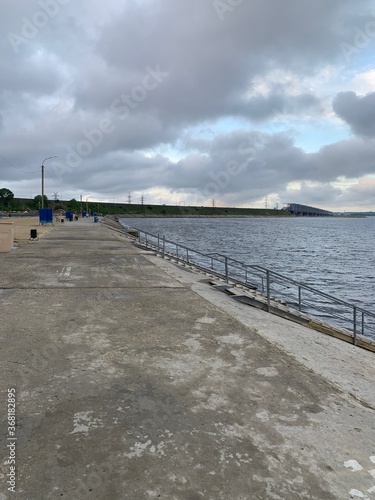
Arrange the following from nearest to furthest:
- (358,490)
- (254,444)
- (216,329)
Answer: (358,490) < (254,444) < (216,329)

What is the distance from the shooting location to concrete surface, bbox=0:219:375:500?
265 cm

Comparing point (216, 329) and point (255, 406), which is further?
point (216, 329)

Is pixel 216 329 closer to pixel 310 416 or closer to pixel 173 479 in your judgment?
pixel 310 416

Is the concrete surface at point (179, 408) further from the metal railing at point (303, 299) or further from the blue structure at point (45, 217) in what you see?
the blue structure at point (45, 217)

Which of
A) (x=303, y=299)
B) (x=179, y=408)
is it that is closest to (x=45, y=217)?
(x=303, y=299)

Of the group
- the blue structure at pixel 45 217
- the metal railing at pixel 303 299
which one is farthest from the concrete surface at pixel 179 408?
the blue structure at pixel 45 217

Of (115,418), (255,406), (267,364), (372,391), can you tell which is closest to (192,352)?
(267,364)

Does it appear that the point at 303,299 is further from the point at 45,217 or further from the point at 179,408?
the point at 45,217

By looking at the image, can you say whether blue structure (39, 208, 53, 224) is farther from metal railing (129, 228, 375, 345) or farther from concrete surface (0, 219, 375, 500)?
concrete surface (0, 219, 375, 500)

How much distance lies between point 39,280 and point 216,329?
5.75 m

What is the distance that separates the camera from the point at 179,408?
11.8 feet

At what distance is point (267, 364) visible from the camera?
477 centimetres

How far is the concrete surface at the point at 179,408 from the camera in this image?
2654 mm

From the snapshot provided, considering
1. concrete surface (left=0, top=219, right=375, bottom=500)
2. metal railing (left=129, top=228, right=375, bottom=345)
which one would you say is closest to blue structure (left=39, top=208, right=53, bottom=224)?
metal railing (left=129, top=228, right=375, bottom=345)
